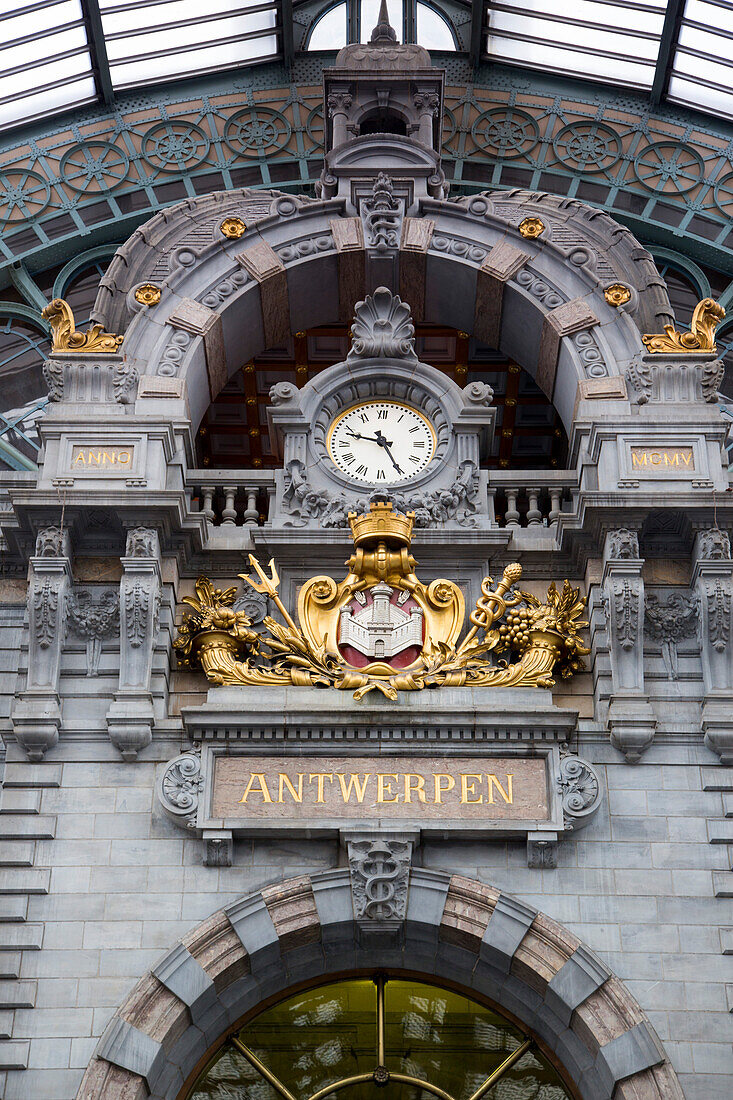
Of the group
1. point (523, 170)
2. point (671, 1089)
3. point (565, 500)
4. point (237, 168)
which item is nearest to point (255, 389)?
point (237, 168)

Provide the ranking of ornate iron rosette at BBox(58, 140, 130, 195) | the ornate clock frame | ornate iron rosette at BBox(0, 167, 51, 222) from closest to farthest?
1. the ornate clock frame
2. ornate iron rosette at BBox(0, 167, 51, 222)
3. ornate iron rosette at BBox(58, 140, 130, 195)

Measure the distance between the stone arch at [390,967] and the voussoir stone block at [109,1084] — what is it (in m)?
0.01

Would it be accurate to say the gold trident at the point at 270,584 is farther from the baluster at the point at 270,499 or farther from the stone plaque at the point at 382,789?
the stone plaque at the point at 382,789

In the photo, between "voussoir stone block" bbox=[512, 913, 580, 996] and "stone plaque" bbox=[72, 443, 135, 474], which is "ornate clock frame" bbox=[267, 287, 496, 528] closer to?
"stone plaque" bbox=[72, 443, 135, 474]

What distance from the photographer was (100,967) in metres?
16.1

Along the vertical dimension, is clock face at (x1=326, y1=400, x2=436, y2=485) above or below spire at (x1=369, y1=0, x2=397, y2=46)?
below

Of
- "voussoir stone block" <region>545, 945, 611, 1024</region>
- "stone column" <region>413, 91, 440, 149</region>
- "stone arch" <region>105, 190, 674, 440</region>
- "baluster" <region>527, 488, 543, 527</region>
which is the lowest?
"voussoir stone block" <region>545, 945, 611, 1024</region>

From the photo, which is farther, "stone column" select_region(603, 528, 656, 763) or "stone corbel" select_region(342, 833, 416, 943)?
"stone column" select_region(603, 528, 656, 763)

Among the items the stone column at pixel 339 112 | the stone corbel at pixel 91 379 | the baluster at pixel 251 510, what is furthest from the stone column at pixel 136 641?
the stone column at pixel 339 112

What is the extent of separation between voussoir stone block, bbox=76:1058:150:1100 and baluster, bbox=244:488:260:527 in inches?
272

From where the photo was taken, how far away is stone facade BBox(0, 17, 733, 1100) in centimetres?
1614

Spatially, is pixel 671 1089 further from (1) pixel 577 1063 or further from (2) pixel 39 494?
(2) pixel 39 494

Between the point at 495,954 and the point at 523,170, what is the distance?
13607 millimetres

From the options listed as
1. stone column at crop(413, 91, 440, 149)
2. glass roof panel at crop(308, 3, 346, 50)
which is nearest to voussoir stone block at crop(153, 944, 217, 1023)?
stone column at crop(413, 91, 440, 149)
